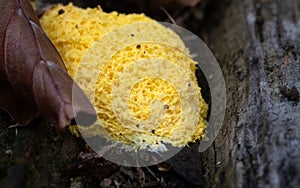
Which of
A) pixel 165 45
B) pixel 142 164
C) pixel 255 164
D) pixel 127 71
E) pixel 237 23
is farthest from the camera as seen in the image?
pixel 237 23

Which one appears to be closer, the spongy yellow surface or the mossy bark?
the mossy bark

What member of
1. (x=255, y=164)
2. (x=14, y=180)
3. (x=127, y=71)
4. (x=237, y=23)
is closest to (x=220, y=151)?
(x=255, y=164)

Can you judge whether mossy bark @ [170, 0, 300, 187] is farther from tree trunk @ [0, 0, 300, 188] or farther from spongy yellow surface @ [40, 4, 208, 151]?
spongy yellow surface @ [40, 4, 208, 151]

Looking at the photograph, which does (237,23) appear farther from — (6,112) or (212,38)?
(6,112)

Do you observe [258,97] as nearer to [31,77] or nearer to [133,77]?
[133,77]

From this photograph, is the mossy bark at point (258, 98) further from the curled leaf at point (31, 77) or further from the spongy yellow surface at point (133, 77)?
the curled leaf at point (31, 77)

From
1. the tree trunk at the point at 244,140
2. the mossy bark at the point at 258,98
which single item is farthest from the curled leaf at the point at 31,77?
the mossy bark at the point at 258,98

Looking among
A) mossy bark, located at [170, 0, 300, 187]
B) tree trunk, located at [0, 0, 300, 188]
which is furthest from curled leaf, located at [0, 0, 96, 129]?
mossy bark, located at [170, 0, 300, 187]
